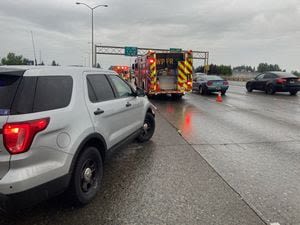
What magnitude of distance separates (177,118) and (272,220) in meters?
7.15

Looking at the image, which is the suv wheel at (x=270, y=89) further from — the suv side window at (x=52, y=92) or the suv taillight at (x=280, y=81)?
the suv side window at (x=52, y=92)

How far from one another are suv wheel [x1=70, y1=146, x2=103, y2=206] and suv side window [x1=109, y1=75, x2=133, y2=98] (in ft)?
4.98

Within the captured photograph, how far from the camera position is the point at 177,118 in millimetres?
10258

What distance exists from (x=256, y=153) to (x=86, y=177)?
148 inches

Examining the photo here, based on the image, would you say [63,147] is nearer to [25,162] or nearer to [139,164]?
[25,162]

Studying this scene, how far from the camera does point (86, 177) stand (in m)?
3.61

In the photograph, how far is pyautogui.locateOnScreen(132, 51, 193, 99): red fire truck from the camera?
649 inches

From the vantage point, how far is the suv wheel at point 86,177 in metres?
Result: 3.32

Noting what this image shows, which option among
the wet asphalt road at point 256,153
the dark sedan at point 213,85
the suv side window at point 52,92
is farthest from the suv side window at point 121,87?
the dark sedan at point 213,85

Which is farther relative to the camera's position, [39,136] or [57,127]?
[57,127]

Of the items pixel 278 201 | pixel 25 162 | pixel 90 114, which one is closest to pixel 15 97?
pixel 25 162

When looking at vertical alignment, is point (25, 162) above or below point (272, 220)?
above

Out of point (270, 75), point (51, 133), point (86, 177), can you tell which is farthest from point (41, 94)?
point (270, 75)

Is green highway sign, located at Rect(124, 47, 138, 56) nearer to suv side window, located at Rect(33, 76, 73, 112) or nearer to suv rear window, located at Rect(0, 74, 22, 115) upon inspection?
suv side window, located at Rect(33, 76, 73, 112)
